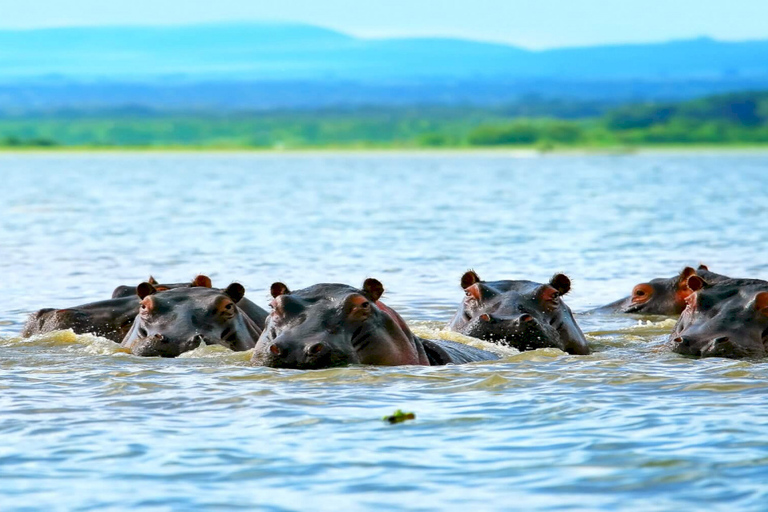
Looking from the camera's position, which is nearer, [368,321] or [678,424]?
[678,424]

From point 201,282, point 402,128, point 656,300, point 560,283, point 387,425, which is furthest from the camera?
point 402,128

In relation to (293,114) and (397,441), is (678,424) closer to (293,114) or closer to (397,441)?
(397,441)

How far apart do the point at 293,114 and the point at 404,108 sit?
15.7 meters

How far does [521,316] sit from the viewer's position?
33.7 feet

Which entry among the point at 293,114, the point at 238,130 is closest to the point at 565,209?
the point at 238,130

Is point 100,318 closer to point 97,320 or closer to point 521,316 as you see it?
point 97,320

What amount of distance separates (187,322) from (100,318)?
1.57m

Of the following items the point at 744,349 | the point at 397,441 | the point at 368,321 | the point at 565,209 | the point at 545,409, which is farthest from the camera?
the point at 565,209

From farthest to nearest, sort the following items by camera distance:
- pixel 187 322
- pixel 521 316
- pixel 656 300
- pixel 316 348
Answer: pixel 656 300
pixel 521 316
pixel 187 322
pixel 316 348

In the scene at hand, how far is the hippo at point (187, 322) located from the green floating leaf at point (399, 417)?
7.36ft

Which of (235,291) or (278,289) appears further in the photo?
(235,291)

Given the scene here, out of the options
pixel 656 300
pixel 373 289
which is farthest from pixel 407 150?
pixel 373 289

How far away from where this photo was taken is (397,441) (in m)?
7.56

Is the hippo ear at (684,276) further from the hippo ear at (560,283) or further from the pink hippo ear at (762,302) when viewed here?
the pink hippo ear at (762,302)
